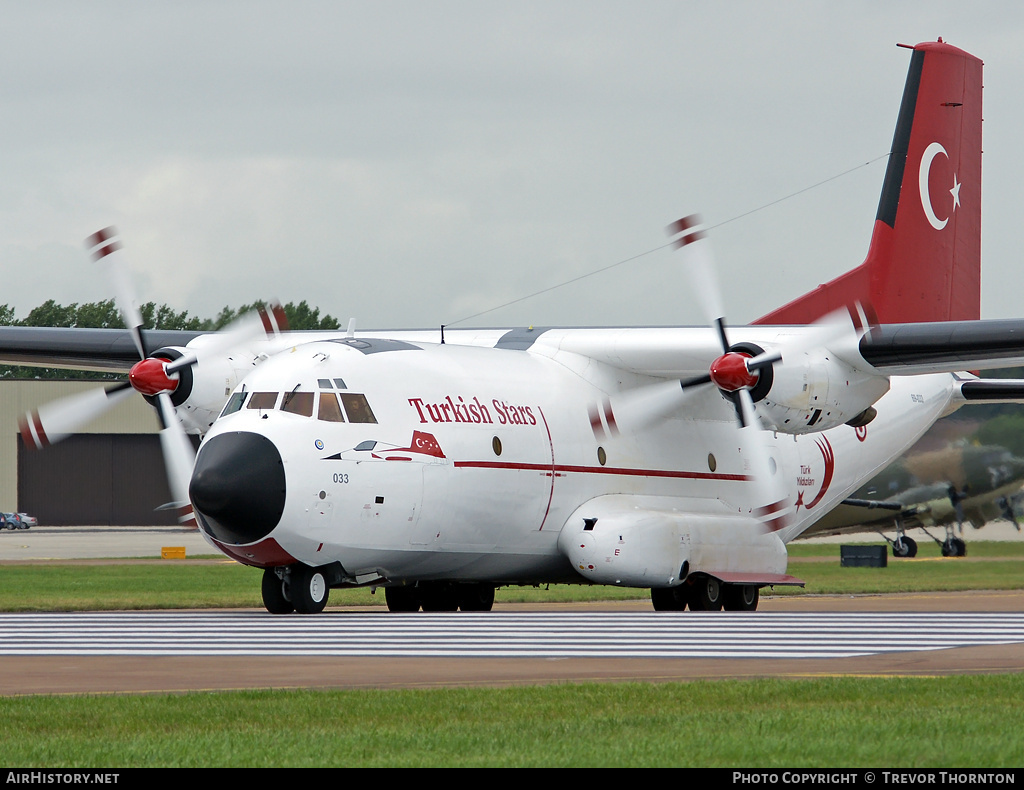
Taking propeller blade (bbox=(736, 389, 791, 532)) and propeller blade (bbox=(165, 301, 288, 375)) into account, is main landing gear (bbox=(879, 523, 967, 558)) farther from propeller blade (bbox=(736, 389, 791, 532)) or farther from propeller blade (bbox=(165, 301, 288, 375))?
propeller blade (bbox=(165, 301, 288, 375))

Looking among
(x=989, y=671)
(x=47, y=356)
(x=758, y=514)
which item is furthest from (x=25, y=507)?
(x=989, y=671)

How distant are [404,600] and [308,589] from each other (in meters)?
3.69

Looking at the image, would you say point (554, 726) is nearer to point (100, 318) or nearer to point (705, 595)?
point (705, 595)

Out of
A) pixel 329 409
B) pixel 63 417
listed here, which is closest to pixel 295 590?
pixel 329 409

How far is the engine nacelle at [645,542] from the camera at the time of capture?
22688mm

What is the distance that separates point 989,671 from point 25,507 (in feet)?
229

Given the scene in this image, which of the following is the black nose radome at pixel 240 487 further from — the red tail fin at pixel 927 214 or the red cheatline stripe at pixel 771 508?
the red tail fin at pixel 927 214

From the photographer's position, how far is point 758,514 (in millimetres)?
26062

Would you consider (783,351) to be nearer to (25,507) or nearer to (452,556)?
(452,556)

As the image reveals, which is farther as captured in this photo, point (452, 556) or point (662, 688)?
point (452, 556)

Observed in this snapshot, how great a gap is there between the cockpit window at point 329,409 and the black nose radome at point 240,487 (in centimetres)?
95

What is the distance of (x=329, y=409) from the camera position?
19938mm

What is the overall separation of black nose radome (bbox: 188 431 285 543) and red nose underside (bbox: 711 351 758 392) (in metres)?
6.02

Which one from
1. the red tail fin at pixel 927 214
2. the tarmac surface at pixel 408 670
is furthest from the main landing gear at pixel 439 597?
the tarmac surface at pixel 408 670
